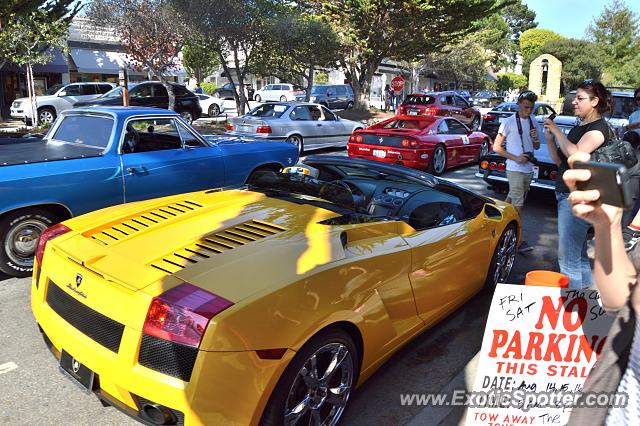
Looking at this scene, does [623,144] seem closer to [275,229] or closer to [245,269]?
[275,229]

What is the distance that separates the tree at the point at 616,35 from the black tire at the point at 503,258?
5800 centimetres

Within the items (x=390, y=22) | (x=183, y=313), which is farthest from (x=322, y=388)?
(x=390, y=22)

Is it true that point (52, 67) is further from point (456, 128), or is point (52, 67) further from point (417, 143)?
point (417, 143)

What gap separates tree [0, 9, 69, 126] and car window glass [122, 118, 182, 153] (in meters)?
12.3

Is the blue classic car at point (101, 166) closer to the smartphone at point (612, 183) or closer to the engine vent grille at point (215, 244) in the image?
the engine vent grille at point (215, 244)

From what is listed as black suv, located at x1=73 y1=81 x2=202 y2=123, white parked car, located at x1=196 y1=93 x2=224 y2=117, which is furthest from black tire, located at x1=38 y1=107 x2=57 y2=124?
white parked car, located at x1=196 y1=93 x2=224 y2=117

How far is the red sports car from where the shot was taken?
9.96 meters

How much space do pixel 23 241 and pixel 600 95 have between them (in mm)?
5153

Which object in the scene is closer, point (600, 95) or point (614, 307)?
point (614, 307)

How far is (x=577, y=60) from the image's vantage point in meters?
54.2

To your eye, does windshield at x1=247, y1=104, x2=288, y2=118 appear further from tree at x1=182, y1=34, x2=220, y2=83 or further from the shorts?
tree at x1=182, y1=34, x2=220, y2=83

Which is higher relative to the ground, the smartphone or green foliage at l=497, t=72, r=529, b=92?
green foliage at l=497, t=72, r=529, b=92

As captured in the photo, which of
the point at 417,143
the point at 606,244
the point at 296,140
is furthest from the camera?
the point at 296,140

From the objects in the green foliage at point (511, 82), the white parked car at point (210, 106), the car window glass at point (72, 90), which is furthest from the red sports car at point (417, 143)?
the green foliage at point (511, 82)
